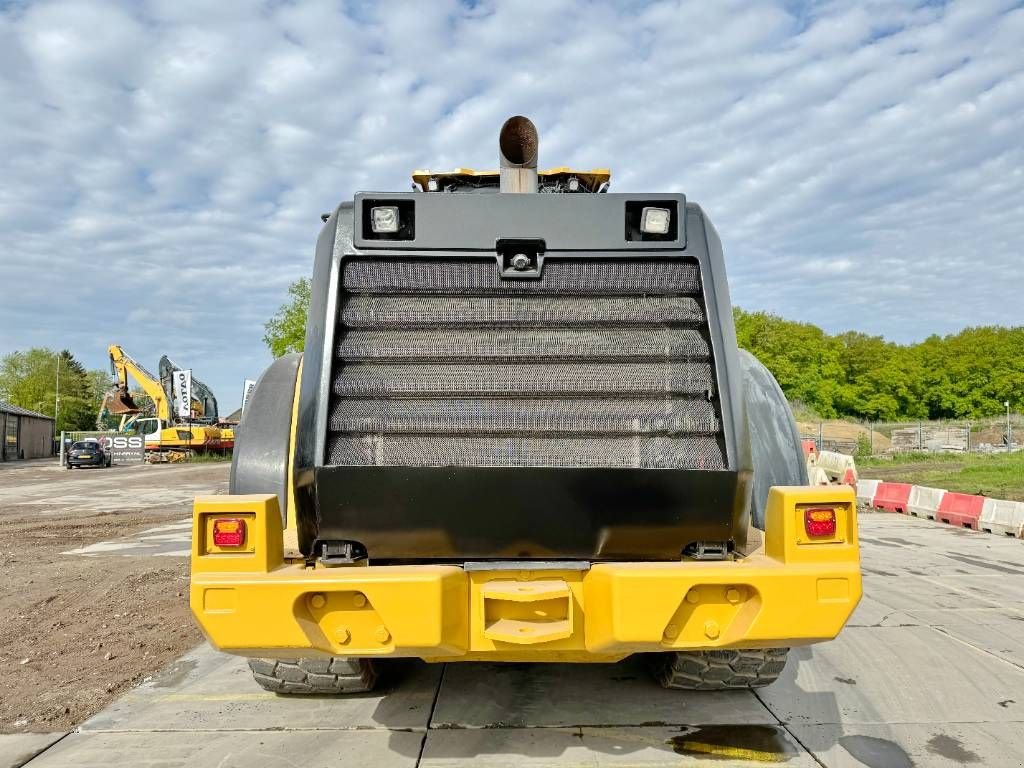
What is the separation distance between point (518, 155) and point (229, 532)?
6.52ft

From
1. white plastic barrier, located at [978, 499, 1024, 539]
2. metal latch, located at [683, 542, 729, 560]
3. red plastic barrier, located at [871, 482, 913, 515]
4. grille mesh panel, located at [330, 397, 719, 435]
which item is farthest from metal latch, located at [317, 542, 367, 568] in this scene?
red plastic barrier, located at [871, 482, 913, 515]

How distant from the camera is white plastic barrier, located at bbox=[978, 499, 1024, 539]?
443 inches

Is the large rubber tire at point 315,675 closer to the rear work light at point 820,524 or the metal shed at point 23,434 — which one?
the rear work light at point 820,524

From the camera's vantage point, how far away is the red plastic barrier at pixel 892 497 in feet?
47.9

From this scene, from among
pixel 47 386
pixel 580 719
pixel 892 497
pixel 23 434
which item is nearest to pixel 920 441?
pixel 892 497

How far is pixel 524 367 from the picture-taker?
9.80 feet

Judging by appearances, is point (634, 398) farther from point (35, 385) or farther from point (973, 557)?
point (35, 385)

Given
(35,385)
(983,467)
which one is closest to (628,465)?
(983,467)

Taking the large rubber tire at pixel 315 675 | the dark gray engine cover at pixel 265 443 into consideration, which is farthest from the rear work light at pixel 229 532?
the large rubber tire at pixel 315 675

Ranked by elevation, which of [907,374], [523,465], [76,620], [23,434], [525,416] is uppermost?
[907,374]

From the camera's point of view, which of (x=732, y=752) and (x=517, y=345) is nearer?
(x=517, y=345)

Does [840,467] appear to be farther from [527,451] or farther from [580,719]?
[527,451]

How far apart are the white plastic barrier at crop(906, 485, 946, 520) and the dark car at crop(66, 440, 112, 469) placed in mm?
31616

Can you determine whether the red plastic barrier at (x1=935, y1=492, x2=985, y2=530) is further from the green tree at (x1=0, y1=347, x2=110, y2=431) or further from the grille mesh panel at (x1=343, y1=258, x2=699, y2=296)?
the green tree at (x1=0, y1=347, x2=110, y2=431)
